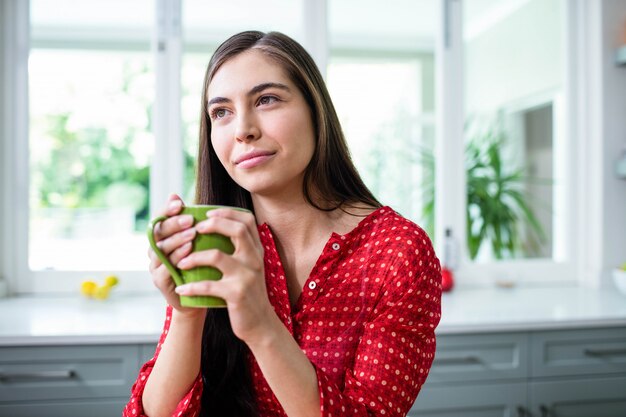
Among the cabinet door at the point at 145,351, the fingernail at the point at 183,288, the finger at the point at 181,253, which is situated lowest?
the cabinet door at the point at 145,351

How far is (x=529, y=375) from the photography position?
186 centimetres

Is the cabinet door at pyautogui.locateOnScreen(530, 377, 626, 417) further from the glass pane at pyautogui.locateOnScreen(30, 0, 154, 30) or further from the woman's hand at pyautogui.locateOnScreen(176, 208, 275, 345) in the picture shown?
the glass pane at pyautogui.locateOnScreen(30, 0, 154, 30)

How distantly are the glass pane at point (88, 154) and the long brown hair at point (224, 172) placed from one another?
4.82 ft

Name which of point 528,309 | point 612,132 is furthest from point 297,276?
point 612,132

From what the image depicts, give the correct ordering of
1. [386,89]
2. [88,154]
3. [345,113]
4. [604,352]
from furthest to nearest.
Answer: [88,154] < [386,89] < [345,113] < [604,352]

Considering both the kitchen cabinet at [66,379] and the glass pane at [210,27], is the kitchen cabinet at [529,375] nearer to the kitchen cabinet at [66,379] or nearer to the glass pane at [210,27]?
the kitchen cabinet at [66,379]

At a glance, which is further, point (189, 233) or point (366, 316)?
point (366, 316)

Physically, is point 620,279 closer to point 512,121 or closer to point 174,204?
point 174,204

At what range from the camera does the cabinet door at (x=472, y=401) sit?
1.80 meters

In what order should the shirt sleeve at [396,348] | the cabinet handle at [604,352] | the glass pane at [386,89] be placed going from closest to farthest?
the shirt sleeve at [396,348] < the cabinet handle at [604,352] < the glass pane at [386,89]

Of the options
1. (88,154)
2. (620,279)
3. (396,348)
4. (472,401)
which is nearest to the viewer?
(396,348)

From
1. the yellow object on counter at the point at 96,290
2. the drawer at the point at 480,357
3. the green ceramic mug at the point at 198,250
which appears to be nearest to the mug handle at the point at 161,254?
the green ceramic mug at the point at 198,250

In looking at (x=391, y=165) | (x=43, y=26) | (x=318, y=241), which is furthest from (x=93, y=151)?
(x=318, y=241)

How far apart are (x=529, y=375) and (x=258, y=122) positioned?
4.88 ft
